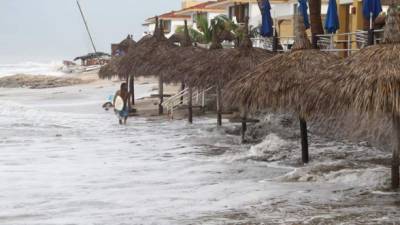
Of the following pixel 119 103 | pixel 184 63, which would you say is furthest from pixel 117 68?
pixel 184 63

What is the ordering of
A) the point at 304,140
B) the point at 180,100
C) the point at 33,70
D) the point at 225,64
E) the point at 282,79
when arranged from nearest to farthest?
the point at 282,79 < the point at 304,140 < the point at 225,64 < the point at 180,100 < the point at 33,70

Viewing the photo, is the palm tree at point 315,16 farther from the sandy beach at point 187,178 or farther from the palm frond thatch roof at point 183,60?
the palm frond thatch roof at point 183,60

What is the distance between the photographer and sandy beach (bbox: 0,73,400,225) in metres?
10.4

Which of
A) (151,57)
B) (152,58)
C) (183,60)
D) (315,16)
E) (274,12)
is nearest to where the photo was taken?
(315,16)

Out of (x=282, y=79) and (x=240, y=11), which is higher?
(x=240, y=11)

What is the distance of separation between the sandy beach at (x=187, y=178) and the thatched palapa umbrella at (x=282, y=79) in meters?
1.41

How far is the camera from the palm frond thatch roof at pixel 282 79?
1362cm

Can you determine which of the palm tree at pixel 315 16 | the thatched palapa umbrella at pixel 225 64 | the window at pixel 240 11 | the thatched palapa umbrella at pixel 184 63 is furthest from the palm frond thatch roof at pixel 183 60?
the window at pixel 240 11

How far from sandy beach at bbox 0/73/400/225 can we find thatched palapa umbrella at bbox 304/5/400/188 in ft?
4.67

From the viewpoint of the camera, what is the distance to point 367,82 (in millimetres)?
10250

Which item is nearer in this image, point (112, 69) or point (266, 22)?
point (266, 22)

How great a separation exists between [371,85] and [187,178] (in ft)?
15.7

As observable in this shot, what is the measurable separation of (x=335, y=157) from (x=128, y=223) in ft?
23.0

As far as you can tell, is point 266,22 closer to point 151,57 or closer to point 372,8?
point 151,57
